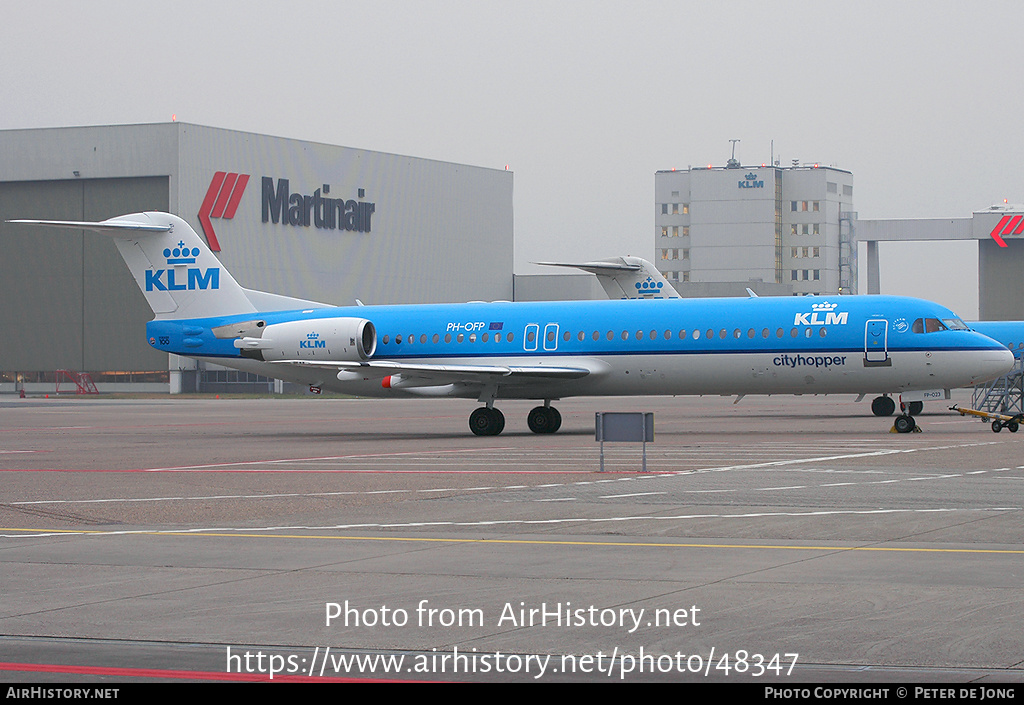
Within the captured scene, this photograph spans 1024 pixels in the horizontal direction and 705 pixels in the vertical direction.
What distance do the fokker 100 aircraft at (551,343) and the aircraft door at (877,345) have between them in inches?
1.3

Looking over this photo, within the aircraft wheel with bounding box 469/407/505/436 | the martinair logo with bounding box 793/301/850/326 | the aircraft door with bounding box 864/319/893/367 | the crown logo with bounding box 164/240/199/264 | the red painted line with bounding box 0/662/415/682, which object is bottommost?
the red painted line with bounding box 0/662/415/682

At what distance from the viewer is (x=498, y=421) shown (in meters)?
32.8

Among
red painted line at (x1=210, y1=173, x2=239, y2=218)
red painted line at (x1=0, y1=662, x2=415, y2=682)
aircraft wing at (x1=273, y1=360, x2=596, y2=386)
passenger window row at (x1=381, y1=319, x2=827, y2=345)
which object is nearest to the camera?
red painted line at (x1=0, y1=662, x2=415, y2=682)

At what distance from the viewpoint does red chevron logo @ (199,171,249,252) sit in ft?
286

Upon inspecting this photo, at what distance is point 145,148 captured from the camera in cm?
8669

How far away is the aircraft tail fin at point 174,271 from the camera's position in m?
36.4

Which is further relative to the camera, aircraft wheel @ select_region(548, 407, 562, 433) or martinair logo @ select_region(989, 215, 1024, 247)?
martinair logo @ select_region(989, 215, 1024, 247)

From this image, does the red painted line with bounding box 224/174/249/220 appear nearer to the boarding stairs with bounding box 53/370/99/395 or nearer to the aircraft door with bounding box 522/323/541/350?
the boarding stairs with bounding box 53/370/99/395

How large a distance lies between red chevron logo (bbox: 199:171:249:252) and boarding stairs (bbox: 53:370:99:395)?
12.6 metres

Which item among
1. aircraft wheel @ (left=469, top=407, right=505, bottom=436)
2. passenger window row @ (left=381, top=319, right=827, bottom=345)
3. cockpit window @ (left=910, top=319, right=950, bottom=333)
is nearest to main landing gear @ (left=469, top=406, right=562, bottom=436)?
aircraft wheel @ (left=469, top=407, right=505, bottom=436)

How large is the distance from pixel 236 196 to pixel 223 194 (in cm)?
116

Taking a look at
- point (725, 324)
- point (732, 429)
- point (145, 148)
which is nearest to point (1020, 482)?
point (725, 324)

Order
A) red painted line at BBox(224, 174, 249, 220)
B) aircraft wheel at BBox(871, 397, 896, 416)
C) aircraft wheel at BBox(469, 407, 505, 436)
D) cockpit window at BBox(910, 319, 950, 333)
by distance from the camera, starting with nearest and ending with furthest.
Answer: cockpit window at BBox(910, 319, 950, 333) → aircraft wheel at BBox(469, 407, 505, 436) → aircraft wheel at BBox(871, 397, 896, 416) → red painted line at BBox(224, 174, 249, 220)
